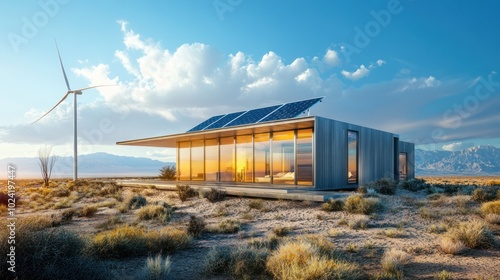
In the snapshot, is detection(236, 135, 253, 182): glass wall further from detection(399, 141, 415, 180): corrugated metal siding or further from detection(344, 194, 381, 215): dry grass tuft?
detection(399, 141, 415, 180): corrugated metal siding

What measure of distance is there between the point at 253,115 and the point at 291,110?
3.37m

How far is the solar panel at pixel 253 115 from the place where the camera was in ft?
61.7

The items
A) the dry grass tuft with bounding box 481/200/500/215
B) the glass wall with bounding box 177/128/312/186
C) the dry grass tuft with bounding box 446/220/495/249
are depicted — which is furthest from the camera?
the glass wall with bounding box 177/128/312/186

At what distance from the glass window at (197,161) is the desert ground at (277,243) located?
10131mm

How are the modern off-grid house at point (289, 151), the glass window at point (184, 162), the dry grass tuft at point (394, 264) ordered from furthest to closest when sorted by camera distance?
the glass window at point (184, 162)
the modern off-grid house at point (289, 151)
the dry grass tuft at point (394, 264)

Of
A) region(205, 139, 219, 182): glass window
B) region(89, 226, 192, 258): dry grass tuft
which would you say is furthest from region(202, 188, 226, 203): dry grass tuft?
region(205, 139, 219, 182): glass window

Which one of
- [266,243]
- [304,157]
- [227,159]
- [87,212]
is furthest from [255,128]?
[266,243]

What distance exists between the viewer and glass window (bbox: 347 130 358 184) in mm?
16578

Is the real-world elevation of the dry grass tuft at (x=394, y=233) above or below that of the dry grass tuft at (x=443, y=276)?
below

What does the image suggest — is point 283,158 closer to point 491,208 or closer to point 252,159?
point 252,159

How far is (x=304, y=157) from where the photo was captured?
15.7m

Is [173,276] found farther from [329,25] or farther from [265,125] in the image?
[329,25]

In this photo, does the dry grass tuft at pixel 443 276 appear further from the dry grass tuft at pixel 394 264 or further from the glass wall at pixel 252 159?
the glass wall at pixel 252 159

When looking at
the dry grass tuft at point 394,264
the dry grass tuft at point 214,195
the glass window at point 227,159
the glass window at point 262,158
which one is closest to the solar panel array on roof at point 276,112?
the glass window at point 262,158
